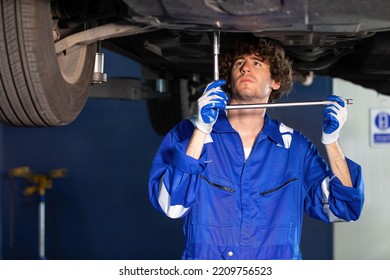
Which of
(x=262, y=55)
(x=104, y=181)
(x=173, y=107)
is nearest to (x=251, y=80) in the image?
(x=262, y=55)

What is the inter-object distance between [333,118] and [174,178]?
1.22 feet

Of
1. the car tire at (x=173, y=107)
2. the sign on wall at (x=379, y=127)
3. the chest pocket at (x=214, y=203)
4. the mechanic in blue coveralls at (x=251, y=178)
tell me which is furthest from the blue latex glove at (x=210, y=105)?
the sign on wall at (x=379, y=127)

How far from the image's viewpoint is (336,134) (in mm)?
1513

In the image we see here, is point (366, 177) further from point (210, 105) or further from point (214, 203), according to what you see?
point (210, 105)

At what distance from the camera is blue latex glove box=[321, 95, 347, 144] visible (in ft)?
4.86

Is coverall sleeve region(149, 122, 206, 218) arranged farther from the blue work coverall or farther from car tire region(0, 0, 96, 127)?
car tire region(0, 0, 96, 127)

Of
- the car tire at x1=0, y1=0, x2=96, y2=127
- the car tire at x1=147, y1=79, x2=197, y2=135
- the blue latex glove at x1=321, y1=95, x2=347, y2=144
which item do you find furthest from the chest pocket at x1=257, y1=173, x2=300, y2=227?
the car tire at x1=147, y1=79, x2=197, y2=135

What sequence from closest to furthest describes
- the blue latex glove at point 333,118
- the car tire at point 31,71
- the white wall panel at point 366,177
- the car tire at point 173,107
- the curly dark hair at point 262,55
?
the car tire at point 31,71 → the blue latex glove at point 333,118 → the curly dark hair at point 262,55 → the car tire at point 173,107 → the white wall panel at point 366,177

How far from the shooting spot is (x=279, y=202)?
1.56 metres

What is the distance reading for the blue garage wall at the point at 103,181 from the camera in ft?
13.5

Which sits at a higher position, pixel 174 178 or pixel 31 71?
pixel 31 71

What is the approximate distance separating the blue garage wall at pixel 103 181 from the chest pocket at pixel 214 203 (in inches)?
99.6

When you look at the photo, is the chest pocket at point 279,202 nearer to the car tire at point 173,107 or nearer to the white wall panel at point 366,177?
the car tire at point 173,107

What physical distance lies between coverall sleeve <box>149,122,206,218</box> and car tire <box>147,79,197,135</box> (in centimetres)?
130
